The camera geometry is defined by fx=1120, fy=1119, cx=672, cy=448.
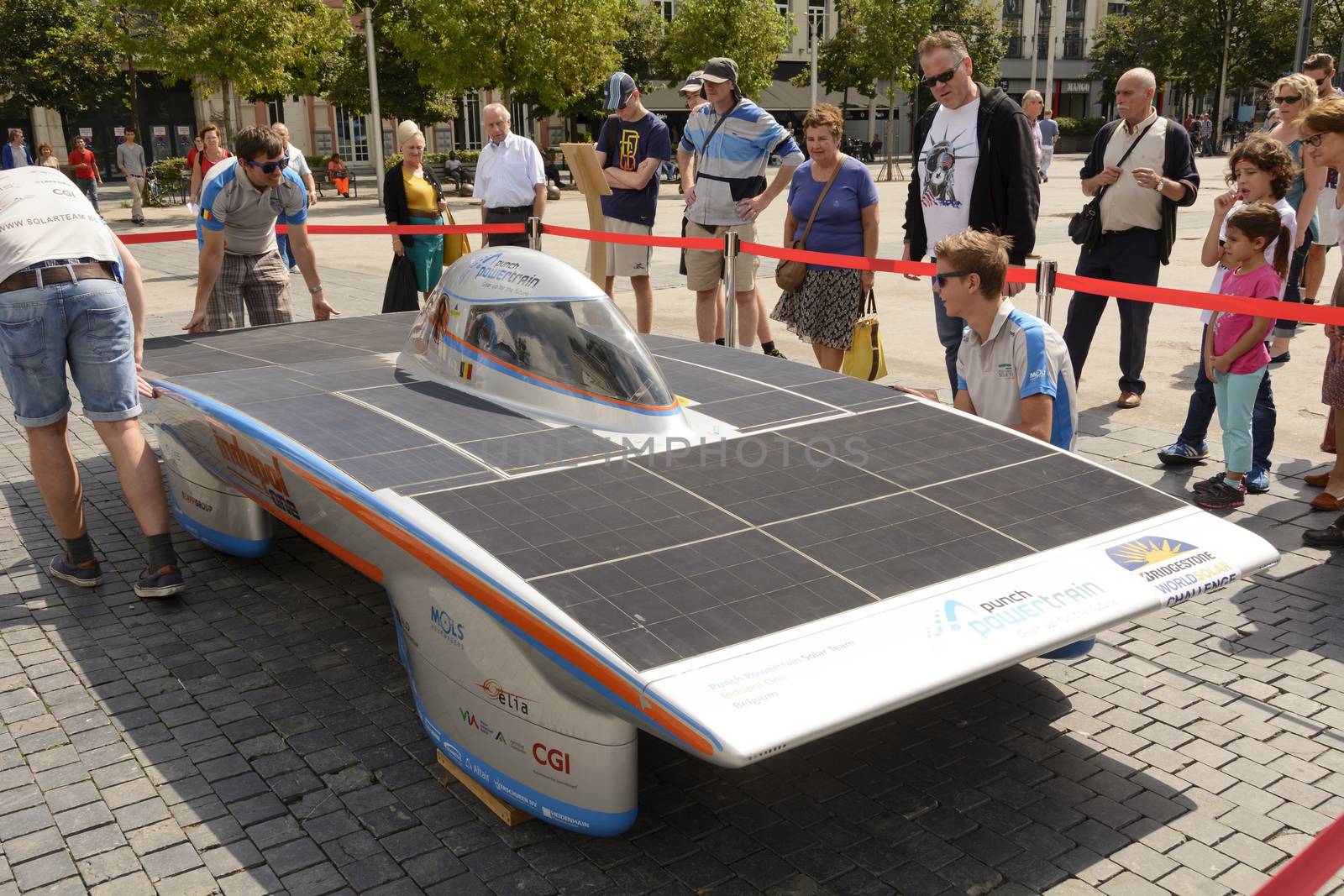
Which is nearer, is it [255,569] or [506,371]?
[506,371]

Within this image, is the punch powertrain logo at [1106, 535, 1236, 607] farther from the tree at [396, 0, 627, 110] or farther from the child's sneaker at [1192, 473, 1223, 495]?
the tree at [396, 0, 627, 110]

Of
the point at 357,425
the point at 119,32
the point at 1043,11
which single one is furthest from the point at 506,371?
the point at 1043,11

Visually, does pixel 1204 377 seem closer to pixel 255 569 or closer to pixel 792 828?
pixel 792 828

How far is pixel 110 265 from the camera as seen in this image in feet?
16.2

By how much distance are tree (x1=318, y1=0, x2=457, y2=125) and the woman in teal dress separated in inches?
1075

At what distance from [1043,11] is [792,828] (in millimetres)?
74501

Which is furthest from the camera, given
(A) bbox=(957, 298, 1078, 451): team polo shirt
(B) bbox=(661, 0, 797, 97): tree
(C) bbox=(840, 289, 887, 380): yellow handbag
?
(B) bbox=(661, 0, 797, 97): tree

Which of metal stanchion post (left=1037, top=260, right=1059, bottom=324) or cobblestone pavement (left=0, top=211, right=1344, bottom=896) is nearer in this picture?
cobblestone pavement (left=0, top=211, right=1344, bottom=896)

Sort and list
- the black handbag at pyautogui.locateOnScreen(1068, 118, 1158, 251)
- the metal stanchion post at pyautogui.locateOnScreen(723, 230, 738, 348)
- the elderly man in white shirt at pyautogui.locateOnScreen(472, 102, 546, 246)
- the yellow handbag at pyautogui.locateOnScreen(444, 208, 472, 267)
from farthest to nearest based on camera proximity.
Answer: the elderly man in white shirt at pyautogui.locateOnScreen(472, 102, 546, 246) → the yellow handbag at pyautogui.locateOnScreen(444, 208, 472, 267) → the metal stanchion post at pyautogui.locateOnScreen(723, 230, 738, 348) → the black handbag at pyautogui.locateOnScreen(1068, 118, 1158, 251)

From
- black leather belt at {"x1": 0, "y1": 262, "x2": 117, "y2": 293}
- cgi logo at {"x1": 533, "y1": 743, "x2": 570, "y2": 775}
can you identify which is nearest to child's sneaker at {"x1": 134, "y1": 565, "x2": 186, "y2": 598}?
black leather belt at {"x1": 0, "y1": 262, "x2": 117, "y2": 293}

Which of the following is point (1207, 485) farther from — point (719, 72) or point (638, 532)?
point (719, 72)

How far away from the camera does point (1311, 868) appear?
5.88ft

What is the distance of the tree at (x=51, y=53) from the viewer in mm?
34125

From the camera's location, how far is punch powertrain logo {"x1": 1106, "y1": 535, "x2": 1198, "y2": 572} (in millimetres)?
3416
